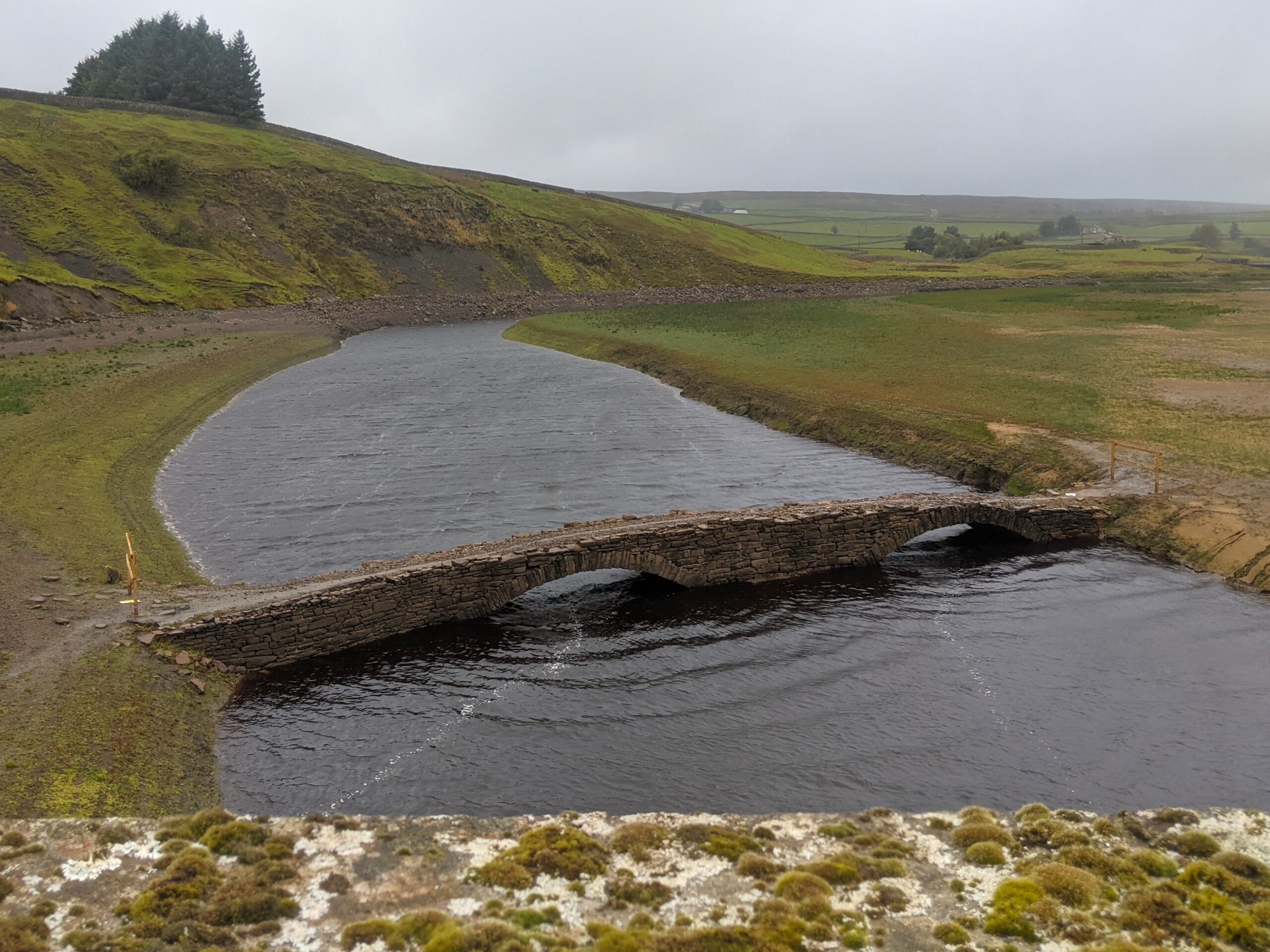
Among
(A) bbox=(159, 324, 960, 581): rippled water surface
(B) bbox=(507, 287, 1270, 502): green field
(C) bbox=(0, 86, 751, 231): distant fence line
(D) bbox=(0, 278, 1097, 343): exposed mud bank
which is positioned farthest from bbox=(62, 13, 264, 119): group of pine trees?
(A) bbox=(159, 324, 960, 581): rippled water surface

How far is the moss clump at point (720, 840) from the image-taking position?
1539cm

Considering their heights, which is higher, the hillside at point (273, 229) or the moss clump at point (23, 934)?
the hillside at point (273, 229)

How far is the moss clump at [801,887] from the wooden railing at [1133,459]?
26079mm

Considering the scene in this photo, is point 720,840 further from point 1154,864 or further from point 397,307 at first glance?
point 397,307

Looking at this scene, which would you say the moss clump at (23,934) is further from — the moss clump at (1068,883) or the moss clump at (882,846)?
the moss clump at (1068,883)

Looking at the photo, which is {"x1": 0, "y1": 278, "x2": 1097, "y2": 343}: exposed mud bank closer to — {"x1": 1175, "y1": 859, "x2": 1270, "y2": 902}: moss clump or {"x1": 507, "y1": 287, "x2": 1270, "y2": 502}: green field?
{"x1": 507, "y1": 287, "x2": 1270, "y2": 502}: green field

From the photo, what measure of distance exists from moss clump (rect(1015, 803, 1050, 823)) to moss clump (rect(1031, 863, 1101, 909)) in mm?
1827

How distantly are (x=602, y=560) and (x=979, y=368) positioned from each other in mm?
42199

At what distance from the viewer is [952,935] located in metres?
13.2

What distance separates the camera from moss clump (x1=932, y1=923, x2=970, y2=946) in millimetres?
13070

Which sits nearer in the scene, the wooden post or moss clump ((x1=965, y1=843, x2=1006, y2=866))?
moss clump ((x1=965, y1=843, x2=1006, y2=866))

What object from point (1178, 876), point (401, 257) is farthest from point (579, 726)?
point (401, 257)

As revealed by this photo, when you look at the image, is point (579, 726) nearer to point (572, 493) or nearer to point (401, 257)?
point (572, 493)

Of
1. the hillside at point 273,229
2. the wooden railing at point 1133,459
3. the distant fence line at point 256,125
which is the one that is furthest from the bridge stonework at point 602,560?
the distant fence line at point 256,125
